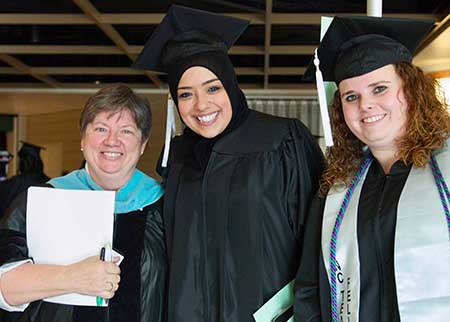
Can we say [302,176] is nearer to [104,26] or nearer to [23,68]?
[104,26]

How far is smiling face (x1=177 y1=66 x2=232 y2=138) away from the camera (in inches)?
66.4

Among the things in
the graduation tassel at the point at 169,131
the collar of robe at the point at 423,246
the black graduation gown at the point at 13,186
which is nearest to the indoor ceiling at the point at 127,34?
the black graduation gown at the point at 13,186

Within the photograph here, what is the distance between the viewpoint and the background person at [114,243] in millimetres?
1504

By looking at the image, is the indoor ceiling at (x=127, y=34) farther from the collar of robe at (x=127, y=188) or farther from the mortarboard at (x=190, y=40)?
the collar of robe at (x=127, y=188)

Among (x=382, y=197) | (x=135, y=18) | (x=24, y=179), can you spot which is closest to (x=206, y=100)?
(x=382, y=197)

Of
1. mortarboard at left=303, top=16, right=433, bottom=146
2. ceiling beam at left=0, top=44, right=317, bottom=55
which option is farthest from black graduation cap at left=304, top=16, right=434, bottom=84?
ceiling beam at left=0, top=44, right=317, bottom=55

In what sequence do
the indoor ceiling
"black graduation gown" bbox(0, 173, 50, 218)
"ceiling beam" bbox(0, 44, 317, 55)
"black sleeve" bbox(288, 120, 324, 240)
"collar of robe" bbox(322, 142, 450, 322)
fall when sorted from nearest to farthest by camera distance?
"collar of robe" bbox(322, 142, 450, 322) < "black sleeve" bbox(288, 120, 324, 240) < the indoor ceiling < "black graduation gown" bbox(0, 173, 50, 218) < "ceiling beam" bbox(0, 44, 317, 55)

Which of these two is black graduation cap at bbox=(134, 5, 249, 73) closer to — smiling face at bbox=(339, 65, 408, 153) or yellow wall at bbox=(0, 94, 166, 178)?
smiling face at bbox=(339, 65, 408, 153)

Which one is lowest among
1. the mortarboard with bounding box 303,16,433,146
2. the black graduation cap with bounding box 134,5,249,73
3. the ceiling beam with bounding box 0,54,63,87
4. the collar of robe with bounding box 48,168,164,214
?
the collar of robe with bounding box 48,168,164,214

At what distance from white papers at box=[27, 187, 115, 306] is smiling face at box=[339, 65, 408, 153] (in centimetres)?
70

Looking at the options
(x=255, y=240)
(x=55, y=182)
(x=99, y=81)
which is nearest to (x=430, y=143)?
(x=255, y=240)

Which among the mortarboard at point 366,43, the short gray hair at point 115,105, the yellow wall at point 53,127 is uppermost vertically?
the yellow wall at point 53,127

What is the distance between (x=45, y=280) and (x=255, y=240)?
59cm

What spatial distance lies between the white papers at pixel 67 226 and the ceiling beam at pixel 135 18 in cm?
273
